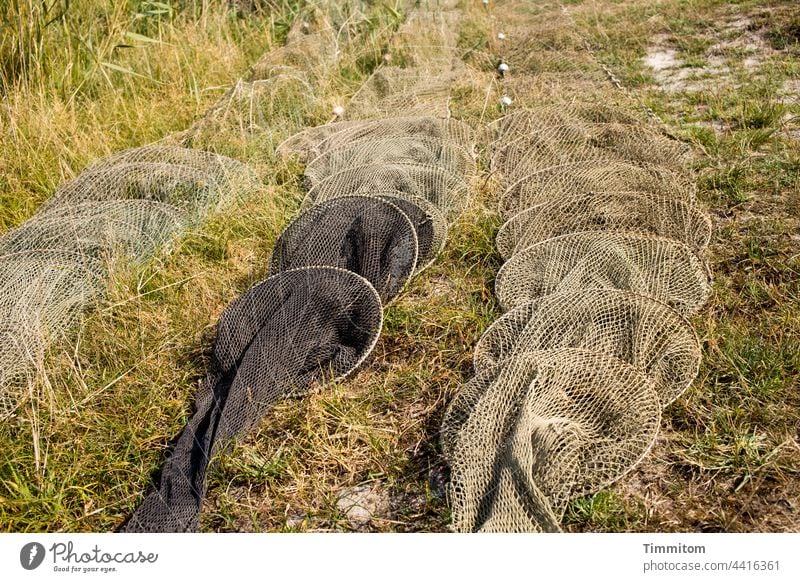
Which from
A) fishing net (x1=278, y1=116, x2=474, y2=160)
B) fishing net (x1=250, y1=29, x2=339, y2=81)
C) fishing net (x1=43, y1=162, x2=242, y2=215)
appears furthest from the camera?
fishing net (x1=250, y1=29, x2=339, y2=81)

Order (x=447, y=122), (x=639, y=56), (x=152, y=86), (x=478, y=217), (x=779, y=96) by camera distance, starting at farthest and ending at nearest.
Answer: (x=639, y=56)
(x=152, y=86)
(x=779, y=96)
(x=447, y=122)
(x=478, y=217)

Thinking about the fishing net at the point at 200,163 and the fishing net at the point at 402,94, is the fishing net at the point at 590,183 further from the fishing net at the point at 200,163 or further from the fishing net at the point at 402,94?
the fishing net at the point at 200,163

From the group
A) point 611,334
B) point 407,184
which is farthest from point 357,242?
point 611,334

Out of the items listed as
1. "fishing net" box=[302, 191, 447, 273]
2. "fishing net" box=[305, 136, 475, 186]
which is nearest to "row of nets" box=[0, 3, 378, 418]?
"fishing net" box=[305, 136, 475, 186]

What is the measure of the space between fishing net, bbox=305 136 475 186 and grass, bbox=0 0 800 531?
0.23m

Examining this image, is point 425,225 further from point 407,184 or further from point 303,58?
point 303,58

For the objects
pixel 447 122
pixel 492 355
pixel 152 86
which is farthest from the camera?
pixel 152 86

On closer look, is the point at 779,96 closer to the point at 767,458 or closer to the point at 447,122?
the point at 447,122

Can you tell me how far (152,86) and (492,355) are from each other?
4661mm

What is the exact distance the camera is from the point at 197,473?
8.23 feet

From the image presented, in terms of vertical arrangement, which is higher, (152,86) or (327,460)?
(152,86)

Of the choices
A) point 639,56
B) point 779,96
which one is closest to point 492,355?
point 779,96

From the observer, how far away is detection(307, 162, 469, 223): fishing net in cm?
406

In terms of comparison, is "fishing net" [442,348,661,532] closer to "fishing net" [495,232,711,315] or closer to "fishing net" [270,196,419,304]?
"fishing net" [495,232,711,315]
